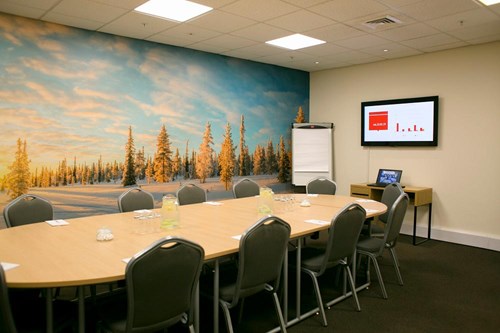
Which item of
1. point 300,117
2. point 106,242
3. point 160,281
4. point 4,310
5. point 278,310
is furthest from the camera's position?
point 300,117

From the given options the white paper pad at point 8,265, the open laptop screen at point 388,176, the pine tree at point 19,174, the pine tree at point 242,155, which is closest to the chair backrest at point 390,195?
the open laptop screen at point 388,176

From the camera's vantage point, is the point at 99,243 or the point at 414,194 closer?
the point at 99,243

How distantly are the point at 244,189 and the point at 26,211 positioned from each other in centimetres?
270

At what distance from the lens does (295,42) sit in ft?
17.8

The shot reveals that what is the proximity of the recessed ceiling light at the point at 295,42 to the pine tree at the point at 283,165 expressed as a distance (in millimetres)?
2129

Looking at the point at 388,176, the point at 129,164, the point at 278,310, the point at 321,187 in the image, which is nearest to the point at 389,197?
the point at 321,187

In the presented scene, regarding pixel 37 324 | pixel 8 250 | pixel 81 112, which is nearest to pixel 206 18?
pixel 81 112

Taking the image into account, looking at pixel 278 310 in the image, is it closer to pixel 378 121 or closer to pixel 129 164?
pixel 129 164

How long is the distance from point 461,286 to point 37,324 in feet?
13.2

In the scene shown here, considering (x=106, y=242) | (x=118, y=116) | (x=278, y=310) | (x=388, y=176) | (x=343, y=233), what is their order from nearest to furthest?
(x=106, y=242), (x=278, y=310), (x=343, y=233), (x=118, y=116), (x=388, y=176)

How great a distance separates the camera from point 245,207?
162 inches

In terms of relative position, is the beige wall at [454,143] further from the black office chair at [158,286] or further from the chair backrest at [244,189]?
the black office chair at [158,286]

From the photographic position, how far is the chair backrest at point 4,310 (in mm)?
1741

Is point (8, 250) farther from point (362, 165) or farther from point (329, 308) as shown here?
point (362, 165)
